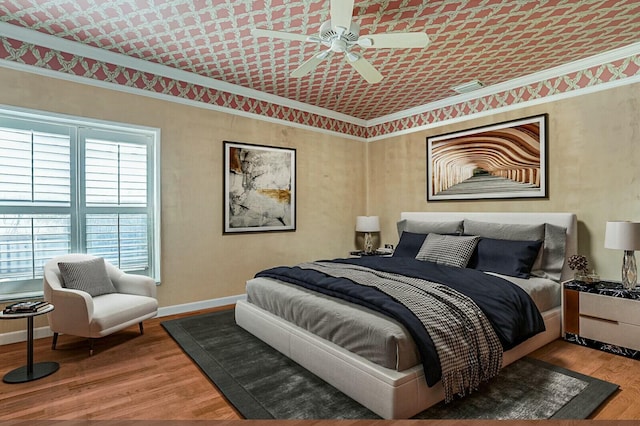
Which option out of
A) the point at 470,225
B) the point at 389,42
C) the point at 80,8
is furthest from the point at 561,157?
the point at 80,8

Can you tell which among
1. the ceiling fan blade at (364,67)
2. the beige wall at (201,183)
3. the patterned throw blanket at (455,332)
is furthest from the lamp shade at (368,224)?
the patterned throw blanket at (455,332)

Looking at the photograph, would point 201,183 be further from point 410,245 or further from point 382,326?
point 382,326

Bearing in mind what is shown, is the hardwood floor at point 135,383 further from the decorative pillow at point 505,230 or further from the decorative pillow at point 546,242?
the decorative pillow at point 505,230

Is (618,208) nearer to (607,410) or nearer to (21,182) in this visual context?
(607,410)

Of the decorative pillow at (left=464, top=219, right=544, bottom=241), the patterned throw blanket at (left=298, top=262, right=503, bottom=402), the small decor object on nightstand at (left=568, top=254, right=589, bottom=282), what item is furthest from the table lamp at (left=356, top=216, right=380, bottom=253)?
the patterned throw blanket at (left=298, top=262, right=503, bottom=402)

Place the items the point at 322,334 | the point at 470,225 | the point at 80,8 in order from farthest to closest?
the point at 470,225 < the point at 80,8 < the point at 322,334

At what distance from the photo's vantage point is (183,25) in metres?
3.01

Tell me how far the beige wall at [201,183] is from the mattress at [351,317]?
3.68ft

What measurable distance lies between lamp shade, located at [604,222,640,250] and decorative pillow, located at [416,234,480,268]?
3.70ft

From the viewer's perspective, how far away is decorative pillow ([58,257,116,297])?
3.12m

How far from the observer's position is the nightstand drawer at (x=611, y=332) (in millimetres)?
2842

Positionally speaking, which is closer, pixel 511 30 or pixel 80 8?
pixel 80 8

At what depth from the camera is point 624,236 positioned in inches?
117

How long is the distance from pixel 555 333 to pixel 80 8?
16.3 feet
